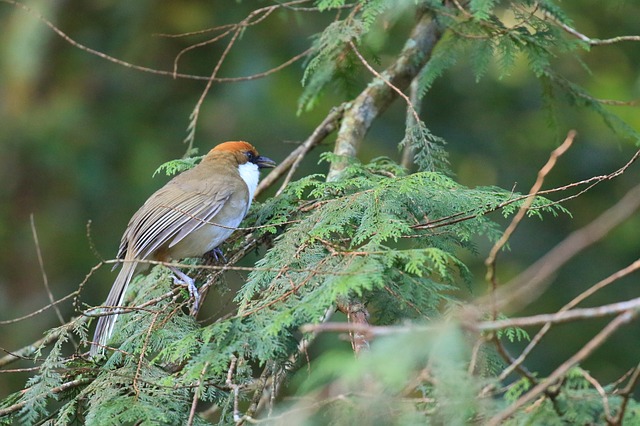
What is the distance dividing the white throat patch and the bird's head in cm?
3

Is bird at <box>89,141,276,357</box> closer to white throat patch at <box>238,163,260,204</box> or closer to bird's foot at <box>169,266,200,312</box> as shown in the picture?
white throat patch at <box>238,163,260,204</box>

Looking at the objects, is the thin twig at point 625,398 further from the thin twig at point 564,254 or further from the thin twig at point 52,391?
the thin twig at point 52,391

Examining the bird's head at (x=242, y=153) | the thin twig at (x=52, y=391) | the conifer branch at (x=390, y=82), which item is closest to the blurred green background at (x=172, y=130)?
the bird's head at (x=242, y=153)

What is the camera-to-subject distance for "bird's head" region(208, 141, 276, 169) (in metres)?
5.80

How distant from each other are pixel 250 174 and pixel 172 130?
13.3 feet

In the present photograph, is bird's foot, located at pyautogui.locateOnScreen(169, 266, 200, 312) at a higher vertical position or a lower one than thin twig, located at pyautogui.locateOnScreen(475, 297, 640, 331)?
higher

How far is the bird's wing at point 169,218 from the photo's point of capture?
4805 mm

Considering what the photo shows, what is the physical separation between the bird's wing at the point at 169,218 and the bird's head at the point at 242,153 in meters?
0.73

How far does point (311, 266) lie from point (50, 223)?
7009mm

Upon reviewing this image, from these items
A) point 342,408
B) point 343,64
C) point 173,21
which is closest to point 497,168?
point 173,21

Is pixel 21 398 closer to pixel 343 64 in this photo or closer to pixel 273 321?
pixel 273 321

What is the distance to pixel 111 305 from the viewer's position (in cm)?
417

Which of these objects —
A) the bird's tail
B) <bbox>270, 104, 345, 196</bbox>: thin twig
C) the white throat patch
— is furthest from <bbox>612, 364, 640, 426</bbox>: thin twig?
the white throat patch

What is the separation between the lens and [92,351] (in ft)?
12.2
